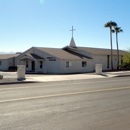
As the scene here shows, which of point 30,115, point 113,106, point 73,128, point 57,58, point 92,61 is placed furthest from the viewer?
point 92,61

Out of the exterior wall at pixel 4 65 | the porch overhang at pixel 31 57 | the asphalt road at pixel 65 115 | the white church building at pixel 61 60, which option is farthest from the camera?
the exterior wall at pixel 4 65

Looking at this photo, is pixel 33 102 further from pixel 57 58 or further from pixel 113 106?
pixel 57 58

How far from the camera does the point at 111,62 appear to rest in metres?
43.6

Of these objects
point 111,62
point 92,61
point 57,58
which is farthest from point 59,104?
point 111,62

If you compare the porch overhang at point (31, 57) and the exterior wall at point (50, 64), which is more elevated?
the porch overhang at point (31, 57)

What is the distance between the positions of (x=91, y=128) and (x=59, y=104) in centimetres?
303

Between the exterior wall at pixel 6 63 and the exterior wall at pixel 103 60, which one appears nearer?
the exterior wall at pixel 103 60

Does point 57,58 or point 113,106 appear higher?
point 57,58

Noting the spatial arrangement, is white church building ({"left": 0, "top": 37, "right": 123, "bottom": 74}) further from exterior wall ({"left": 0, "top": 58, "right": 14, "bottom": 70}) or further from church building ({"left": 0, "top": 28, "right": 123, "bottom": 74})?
exterior wall ({"left": 0, "top": 58, "right": 14, "bottom": 70})

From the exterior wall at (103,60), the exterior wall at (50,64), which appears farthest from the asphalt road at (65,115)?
the exterior wall at (103,60)

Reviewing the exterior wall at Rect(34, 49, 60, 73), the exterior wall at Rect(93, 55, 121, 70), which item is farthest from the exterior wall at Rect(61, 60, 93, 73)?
the exterior wall at Rect(93, 55, 121, 70)

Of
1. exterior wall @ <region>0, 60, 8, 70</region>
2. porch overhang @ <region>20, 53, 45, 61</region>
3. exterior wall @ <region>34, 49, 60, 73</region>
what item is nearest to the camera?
exterior wall @ <region>34, 49, 60, 73</region>

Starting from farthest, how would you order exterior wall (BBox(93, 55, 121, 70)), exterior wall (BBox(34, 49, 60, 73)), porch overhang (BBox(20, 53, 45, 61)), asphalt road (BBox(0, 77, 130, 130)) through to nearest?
exterior wall (BBox(93, 55, 121, 70))
porch overhang (BBox(20, 53, 45, 61))
exterior wall (BBox(34, 49, 60, 73))
asphalt road (BBox(0, 77, 130, 130))

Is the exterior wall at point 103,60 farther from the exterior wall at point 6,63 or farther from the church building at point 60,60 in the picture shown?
the exterior wall at point 6,63
